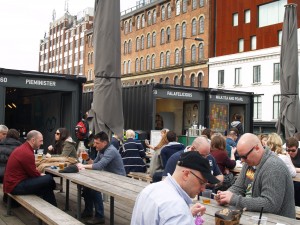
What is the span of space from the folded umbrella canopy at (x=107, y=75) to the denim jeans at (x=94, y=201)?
1.24 metres

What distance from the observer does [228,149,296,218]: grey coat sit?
4.08 metres

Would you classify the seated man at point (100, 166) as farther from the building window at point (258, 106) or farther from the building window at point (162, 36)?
the building window at point (162, 36)

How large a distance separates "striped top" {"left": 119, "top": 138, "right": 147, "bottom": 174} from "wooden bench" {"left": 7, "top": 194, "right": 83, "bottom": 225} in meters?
3.16

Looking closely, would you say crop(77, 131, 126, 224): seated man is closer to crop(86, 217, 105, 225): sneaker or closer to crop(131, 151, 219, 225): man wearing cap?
crop(86, 217, 105, 225): sneaker

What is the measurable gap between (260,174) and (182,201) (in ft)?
7.05

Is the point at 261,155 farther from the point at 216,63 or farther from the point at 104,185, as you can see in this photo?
the point at 216,63

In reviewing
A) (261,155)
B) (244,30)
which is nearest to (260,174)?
(261,155)

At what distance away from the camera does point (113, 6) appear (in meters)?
8.52

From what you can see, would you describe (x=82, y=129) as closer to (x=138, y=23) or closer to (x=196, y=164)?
(x=196, y=164)

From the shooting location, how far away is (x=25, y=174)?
6820mm

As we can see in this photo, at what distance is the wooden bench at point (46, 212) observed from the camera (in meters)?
5.23

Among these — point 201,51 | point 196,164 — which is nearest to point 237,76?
point 201,51

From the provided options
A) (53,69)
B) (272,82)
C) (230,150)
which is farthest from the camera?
(53,69)

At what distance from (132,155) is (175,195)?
7650 millimetres
